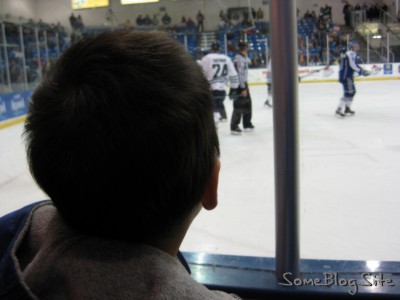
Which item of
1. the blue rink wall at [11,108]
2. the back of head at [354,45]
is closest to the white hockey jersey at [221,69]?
the back of head at [354,45]

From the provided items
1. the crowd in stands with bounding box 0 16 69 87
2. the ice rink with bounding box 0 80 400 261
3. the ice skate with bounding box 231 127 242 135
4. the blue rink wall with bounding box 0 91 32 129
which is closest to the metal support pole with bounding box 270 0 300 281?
the ice rink with bounding box 0 80 400 261

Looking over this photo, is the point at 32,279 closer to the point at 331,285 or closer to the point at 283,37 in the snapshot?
the point at 283,37

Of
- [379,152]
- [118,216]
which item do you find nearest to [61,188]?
[118,216]

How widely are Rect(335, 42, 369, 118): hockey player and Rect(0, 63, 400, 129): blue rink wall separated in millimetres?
469

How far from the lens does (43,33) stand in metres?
4.66

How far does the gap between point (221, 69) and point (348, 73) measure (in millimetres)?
1843

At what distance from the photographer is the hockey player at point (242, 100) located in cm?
405

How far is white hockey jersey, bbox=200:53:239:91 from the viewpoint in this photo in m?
4.06

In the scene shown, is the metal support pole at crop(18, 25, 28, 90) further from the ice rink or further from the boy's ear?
the boy's ear

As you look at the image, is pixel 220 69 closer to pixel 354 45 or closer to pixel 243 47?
pixel 243 47

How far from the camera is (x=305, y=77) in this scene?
19.1 feet

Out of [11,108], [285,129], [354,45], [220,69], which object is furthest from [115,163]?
[11,108]

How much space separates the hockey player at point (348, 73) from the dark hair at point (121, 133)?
4.67 meters

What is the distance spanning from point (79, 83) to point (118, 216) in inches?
4.6
